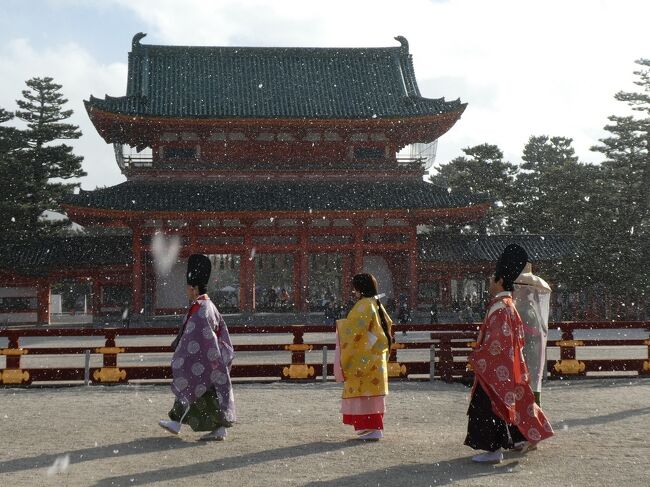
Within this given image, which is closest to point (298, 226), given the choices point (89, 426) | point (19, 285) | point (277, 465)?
point (19, 285)

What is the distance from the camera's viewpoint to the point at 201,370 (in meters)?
8.38

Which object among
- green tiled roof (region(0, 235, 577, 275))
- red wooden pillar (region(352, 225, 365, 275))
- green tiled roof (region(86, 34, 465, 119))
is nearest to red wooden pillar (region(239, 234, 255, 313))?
red wooden pillar (region(352, 225, 365, 275))

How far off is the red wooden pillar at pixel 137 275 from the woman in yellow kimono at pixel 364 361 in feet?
76.9

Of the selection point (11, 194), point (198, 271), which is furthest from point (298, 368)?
point (11, 194)

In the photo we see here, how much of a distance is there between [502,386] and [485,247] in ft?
91.5

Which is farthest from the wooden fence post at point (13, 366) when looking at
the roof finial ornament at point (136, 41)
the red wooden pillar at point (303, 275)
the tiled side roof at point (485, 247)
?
the roof finial ornament at point (136, 41)

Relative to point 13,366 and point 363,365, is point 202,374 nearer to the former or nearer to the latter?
point 363,365

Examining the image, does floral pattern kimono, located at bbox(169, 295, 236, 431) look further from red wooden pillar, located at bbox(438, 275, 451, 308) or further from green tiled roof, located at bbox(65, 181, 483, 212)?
red wooden pillar, located at bbox(438, 275, 451, 308)

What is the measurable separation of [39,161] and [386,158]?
18.2 metres

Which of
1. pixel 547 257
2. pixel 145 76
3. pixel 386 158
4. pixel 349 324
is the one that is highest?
pixel 145 76

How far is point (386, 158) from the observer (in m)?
34.3

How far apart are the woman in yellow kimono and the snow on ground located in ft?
0.85

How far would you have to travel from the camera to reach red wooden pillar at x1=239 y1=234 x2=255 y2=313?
31.5 m

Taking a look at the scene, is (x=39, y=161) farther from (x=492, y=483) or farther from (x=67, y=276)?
(x=492, y=483)
